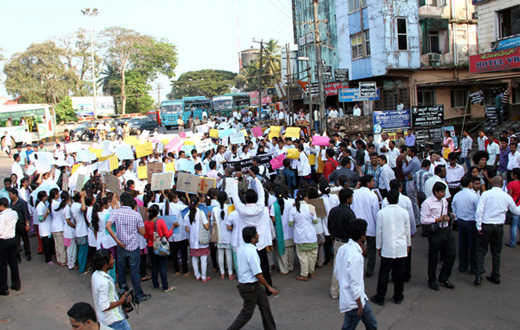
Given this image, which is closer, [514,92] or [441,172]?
[441,172]

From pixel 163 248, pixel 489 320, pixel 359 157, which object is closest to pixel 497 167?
pixel 359 157

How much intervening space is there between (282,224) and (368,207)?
4.95ft

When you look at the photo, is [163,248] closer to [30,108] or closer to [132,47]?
→ [30,108]

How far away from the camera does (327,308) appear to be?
6.22 m

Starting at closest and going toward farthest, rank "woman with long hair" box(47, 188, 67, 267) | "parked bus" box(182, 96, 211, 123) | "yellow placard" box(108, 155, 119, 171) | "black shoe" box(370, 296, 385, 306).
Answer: "black shoe" box(370, 296, 385, 306)
"woman with long hair" box(47, 188, 67, 267)
"yellow placard" box(108, 155, 119, 171)
"parked bus" box(182, 96, 211, 123)

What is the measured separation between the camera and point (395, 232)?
19.6 feet

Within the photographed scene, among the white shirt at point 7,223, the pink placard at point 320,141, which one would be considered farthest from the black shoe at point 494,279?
the white shirt at point 7,223

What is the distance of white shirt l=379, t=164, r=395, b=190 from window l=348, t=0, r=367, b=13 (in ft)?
57.8

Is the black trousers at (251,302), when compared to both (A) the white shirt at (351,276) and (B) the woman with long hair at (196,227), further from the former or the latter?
(B) the woman with long hair at (196,227)

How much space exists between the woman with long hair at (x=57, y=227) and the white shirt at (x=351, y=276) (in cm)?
641

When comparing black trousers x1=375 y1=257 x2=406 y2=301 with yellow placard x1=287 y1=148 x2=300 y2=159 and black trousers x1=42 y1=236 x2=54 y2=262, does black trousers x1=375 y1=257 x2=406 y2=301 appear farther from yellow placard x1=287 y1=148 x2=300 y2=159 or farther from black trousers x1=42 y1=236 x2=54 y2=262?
black trousers x1=42 y1=236 x2=54 y2=262

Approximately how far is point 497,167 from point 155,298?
32.2 ft

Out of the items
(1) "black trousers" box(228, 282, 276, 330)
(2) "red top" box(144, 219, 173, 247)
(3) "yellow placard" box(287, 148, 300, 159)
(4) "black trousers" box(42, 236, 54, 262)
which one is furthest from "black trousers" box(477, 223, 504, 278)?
(4) "black trousers" box(42, 236, 54, 262)

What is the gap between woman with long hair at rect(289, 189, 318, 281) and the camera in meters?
7.15
